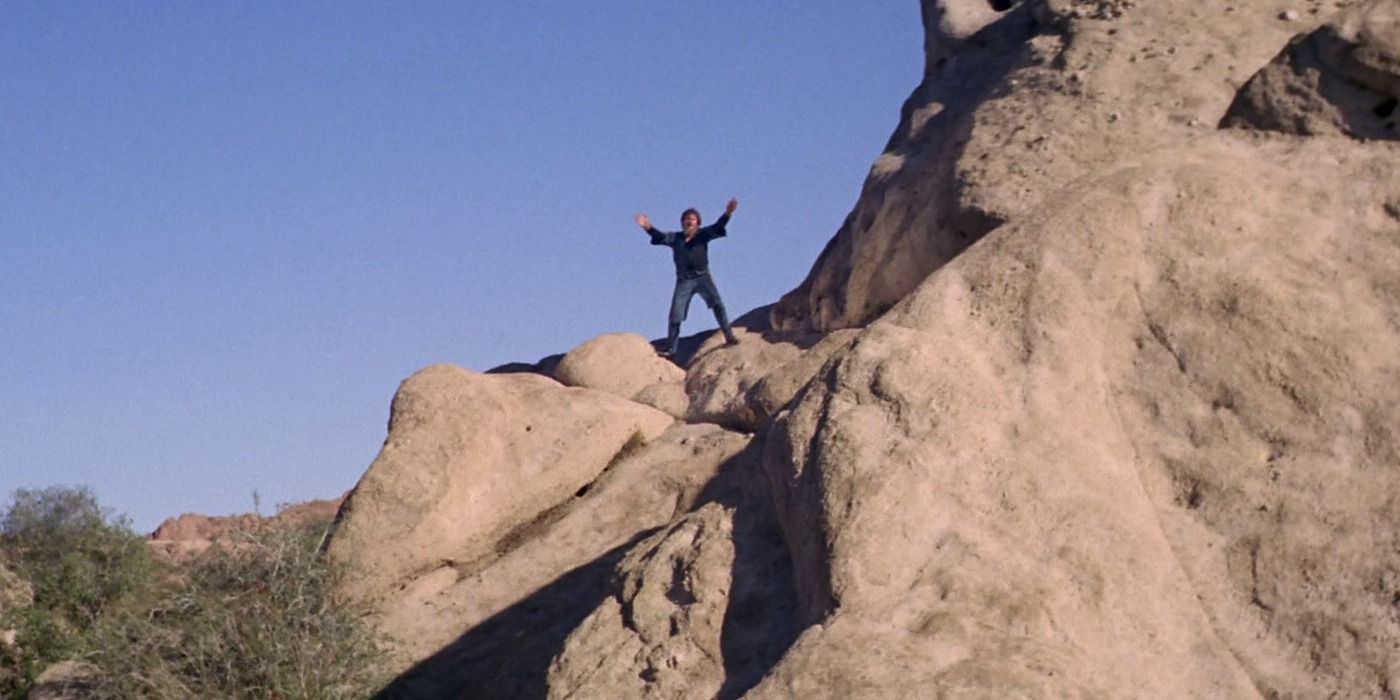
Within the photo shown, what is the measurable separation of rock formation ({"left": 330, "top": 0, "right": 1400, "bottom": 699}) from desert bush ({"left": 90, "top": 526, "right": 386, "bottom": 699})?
48 centimetres

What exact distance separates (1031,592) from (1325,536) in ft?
5.13

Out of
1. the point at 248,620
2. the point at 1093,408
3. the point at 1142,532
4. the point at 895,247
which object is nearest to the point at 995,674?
the point at 1142,532

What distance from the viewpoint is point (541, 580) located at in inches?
529

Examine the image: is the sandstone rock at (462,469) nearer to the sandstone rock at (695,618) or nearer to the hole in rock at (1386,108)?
the sandstone rock at (695,618)

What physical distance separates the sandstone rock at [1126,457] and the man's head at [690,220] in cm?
752

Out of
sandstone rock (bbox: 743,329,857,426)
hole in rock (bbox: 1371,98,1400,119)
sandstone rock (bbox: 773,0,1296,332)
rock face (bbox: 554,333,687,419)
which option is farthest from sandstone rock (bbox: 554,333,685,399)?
hole in rock (bbox: 1371,98,1400,119)

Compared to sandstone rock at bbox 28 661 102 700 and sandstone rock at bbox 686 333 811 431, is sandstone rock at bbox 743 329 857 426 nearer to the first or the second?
sandstone rock at bbox 686 333 811 431

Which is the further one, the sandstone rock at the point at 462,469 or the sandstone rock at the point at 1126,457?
the sandstone rock at the point at 462,469

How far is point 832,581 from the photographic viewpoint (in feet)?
28.9

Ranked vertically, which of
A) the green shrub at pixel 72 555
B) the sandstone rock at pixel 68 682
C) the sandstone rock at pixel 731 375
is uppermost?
the green shrub at pixel 72 555

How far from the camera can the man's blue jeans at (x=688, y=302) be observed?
17688 mm

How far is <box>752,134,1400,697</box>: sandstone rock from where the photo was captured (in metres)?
8.59

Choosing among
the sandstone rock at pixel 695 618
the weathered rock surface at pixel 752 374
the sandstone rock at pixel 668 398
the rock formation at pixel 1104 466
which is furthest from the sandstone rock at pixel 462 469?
the sandstone rock at pixel 695 618

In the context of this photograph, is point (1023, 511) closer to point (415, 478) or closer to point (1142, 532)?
point (1142, 532)
